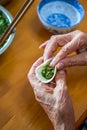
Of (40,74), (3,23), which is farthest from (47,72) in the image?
(3,23)

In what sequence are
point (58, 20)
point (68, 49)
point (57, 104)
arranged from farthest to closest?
point (58, 20)
point (68, 49)
point (57, 104)

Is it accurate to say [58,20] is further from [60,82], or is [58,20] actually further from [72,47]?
[60,82]

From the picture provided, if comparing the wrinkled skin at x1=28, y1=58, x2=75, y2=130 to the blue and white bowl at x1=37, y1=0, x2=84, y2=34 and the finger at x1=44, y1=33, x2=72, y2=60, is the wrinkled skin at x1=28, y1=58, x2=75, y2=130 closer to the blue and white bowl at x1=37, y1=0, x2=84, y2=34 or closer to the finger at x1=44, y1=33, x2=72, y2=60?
the finger at x1=44, y1=33, x2=72, y2=60

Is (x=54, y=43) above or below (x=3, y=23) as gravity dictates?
below

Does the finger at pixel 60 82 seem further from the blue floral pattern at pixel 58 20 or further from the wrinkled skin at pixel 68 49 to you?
the blue floral pattern at pixel 58 20

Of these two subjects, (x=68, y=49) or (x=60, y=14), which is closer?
(x=68, y=49)

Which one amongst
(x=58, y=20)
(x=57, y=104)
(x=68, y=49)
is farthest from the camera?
(x=58, y=20)

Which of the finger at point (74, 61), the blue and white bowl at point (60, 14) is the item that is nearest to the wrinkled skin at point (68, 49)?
the finger at point (74, 61)
